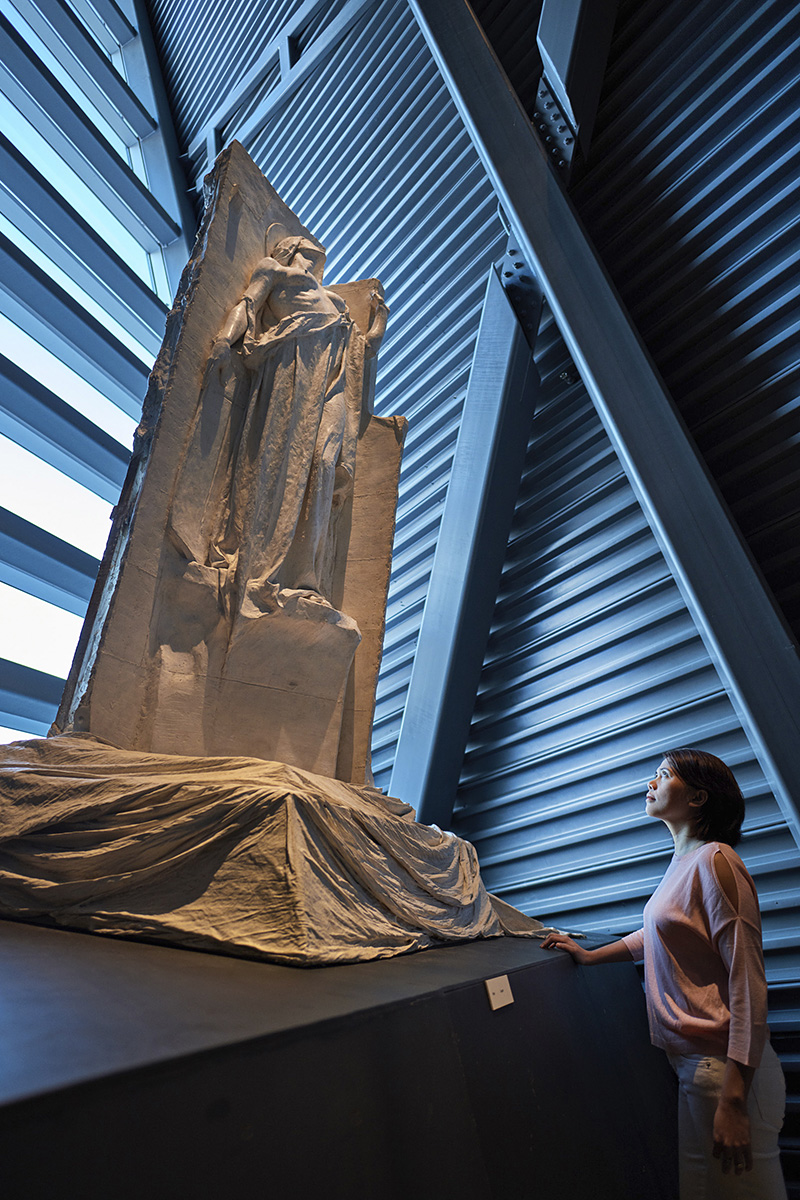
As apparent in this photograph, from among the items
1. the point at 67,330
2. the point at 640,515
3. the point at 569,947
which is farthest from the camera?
the point at 67,330

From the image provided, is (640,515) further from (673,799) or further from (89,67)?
(89,67)

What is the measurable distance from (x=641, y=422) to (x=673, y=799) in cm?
230

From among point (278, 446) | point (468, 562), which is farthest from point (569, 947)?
point (468, 562)

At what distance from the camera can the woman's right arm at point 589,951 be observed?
2.45m

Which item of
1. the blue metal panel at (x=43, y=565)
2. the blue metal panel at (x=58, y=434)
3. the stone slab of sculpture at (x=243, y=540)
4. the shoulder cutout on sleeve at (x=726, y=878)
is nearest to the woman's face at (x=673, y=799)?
the shoulder cutout on sleeve at (x=726, y=878)

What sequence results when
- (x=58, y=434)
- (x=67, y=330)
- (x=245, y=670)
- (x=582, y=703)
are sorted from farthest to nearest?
(x=67, y=330) < (x=58, y=434) < (x=582, y=703) < (x=245, y=670)

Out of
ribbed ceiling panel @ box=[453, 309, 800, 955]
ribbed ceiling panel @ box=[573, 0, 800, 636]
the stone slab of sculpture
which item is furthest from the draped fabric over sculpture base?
ribbed ceiling panel @ box=[573, 0, 800, 636]

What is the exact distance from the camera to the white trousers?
5.49ft

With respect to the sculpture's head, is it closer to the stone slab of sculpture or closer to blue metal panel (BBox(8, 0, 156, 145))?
the stone slab of sculpture

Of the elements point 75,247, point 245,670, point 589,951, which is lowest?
point 589,951

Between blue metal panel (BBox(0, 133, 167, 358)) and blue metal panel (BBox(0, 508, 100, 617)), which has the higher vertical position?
blue metal panel (BBox(0, 133, 167, 358))

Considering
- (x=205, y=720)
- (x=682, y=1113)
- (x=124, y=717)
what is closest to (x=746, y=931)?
(x=682, y=1113)

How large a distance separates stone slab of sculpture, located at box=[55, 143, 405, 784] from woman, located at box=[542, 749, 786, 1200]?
4.44 feet

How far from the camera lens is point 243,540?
9.34ft
